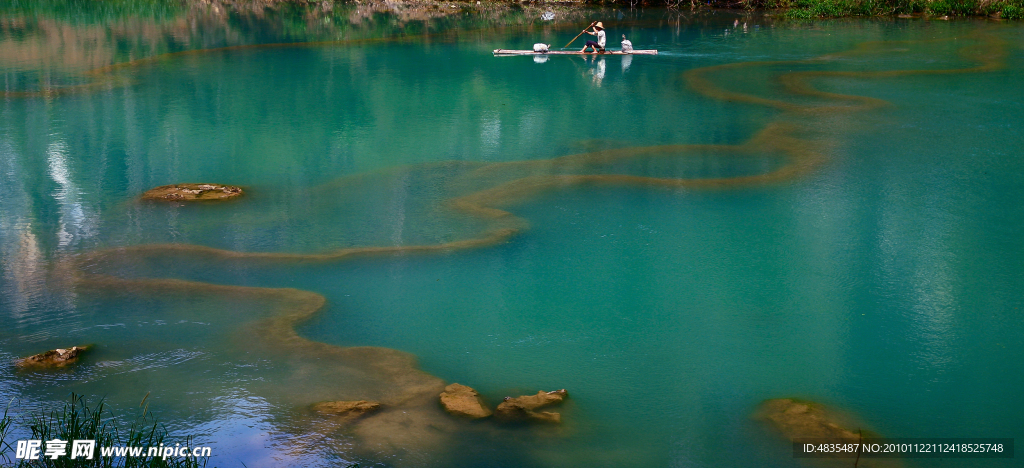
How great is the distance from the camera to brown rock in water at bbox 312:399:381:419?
5.09m

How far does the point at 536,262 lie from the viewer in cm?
747

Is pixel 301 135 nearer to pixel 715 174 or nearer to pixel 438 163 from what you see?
pixel 438 163

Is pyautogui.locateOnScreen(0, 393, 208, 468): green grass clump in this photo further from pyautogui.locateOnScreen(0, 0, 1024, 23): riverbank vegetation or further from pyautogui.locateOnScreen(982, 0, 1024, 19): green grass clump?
pyautogui.locateOnScreen(982, 0, 1024, 19): green grass clump

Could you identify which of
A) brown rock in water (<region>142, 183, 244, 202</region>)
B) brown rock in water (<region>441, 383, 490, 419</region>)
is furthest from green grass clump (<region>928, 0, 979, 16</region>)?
brown rock in water (<region>441, 383, 490, 419</region>)

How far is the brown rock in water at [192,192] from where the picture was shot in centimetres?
903

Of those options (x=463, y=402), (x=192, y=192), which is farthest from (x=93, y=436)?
(x=192, y=192)

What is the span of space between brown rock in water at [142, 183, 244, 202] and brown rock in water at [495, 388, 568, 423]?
5277 millimetres

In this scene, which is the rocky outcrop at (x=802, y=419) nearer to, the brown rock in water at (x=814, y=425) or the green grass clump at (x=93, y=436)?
the brown rock in water at (x=814, y=425)

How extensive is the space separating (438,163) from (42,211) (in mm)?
4538

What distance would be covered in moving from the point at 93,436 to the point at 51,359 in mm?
1812

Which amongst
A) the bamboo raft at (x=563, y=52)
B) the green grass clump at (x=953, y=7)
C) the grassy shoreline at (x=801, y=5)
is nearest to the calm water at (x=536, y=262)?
the bamboo raft at (x=563, y=52)

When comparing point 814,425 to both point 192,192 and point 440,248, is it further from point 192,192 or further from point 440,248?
point 192,192

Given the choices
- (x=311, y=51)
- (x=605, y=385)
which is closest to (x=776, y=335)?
(x=605, y=385)

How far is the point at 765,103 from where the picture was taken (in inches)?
529
